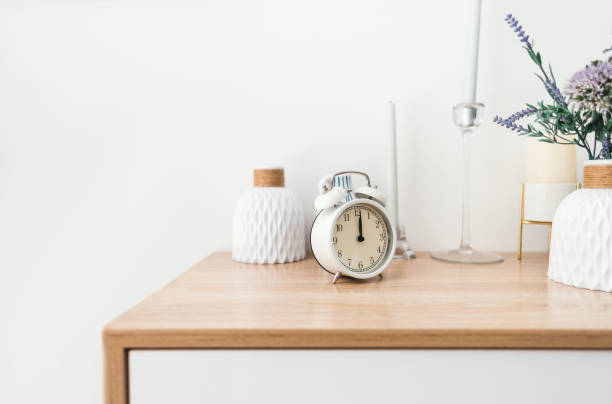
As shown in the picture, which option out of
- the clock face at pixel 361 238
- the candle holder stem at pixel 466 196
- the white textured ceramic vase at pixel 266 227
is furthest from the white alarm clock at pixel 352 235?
the candle holder stem at pixel 466 196

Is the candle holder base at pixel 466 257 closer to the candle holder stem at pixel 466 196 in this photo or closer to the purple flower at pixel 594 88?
the candle holder stem at pixel 466 196

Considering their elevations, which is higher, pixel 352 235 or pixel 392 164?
pixel 392 164

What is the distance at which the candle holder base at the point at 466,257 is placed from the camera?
2.60 feet

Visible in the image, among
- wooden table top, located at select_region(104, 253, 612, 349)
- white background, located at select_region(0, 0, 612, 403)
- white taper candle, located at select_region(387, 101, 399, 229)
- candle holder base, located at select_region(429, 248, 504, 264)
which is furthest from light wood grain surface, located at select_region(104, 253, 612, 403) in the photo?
white background, located at select_region(0, 0, 612, 403)

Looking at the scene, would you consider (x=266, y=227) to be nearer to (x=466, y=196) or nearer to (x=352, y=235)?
(x=352, y=235)

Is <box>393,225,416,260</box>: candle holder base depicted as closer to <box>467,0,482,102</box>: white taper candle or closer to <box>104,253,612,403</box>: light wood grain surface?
<box>104,253,612,403</box>: light wood grain surface

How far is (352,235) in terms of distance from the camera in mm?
680

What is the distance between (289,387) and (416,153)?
64cm

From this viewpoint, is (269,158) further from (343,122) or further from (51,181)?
(51,181)

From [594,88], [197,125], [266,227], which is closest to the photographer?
[594,88]

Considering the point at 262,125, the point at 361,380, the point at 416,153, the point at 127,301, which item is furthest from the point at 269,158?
the point at 361,380

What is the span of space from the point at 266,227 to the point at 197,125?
0.32m

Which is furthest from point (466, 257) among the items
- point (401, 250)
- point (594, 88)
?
point (594, 88)

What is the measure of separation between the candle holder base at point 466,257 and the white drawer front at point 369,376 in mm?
342
